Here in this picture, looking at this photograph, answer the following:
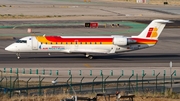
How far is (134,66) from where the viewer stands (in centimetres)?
6216

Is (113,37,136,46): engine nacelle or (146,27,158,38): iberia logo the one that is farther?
(146,27,158,38): iberia logo

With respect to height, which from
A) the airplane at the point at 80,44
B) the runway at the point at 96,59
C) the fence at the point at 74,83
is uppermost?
the airplane at the point at 80,44

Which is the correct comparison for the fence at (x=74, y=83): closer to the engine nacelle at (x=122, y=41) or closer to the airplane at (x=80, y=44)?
the airplane at (x=80, y=44)

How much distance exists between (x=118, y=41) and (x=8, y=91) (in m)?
28.2

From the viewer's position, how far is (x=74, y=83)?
48.9 metres

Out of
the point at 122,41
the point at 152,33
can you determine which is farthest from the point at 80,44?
the point at 152,33

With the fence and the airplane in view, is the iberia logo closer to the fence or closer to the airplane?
the airplane

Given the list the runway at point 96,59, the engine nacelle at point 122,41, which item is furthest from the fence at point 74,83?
the engine nacelle at point 122,41

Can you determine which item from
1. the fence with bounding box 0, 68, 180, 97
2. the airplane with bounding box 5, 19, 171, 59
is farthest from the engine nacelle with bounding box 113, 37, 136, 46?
the fence with bounding box 0, 68, 180, 97

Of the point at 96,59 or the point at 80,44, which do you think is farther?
the point at 96,59

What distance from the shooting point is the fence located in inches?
1686

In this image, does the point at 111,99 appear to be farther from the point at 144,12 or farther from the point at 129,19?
the point at 144,12

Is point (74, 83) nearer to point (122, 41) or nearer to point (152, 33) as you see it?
point (122, 41)

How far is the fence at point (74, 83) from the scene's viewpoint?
42.8 m
